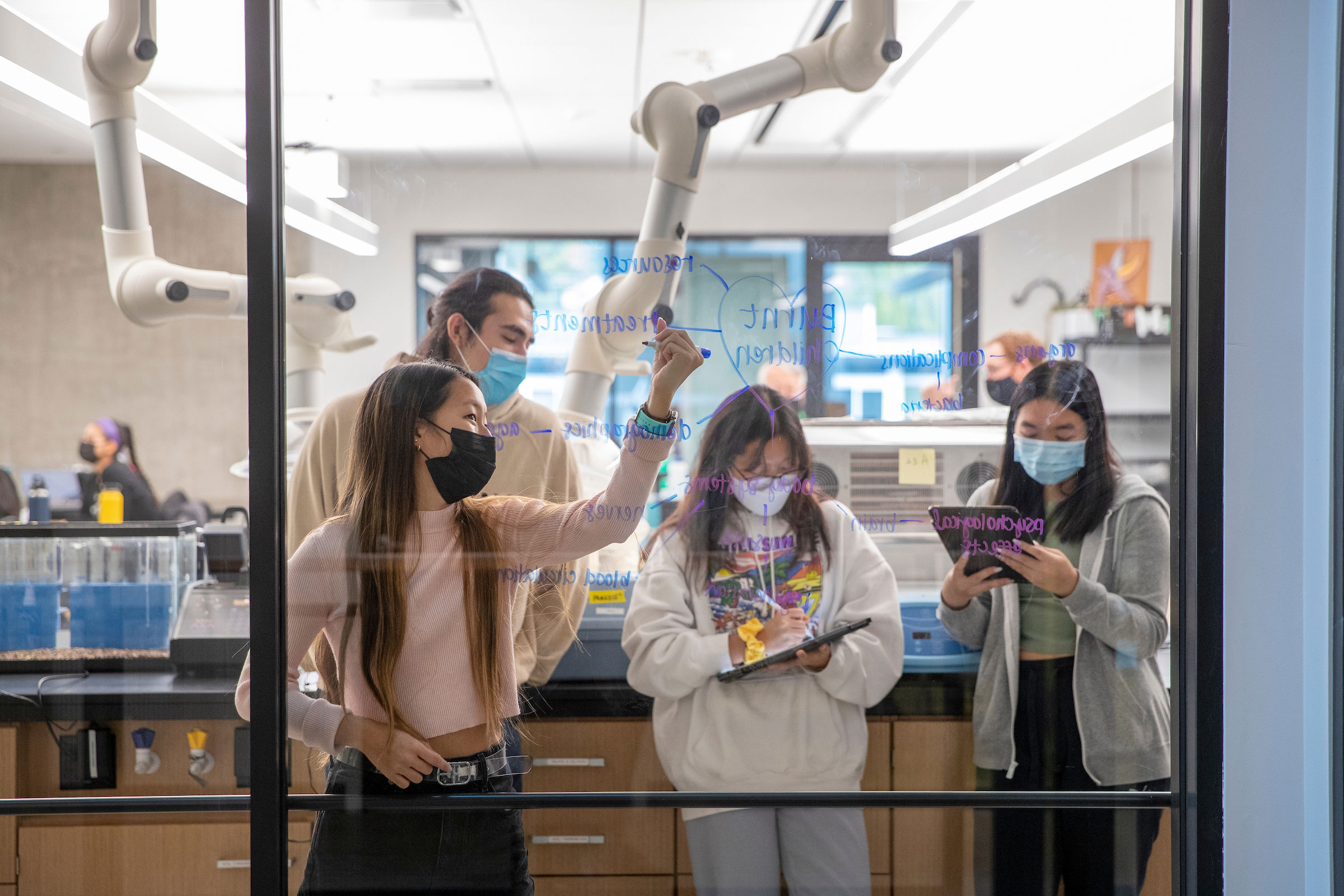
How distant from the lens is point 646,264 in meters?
1.58

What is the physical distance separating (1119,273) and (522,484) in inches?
44.5

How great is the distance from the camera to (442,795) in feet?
5.05

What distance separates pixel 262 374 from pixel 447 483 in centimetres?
36

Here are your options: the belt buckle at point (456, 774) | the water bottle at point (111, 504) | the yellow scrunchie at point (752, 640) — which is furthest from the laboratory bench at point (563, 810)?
the water bottle at point (111, 504)

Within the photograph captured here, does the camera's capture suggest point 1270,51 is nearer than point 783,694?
Yes

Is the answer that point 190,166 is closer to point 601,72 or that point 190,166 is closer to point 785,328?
point 601,72

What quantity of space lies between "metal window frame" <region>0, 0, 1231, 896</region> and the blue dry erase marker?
2.07ft

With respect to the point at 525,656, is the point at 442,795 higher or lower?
lower

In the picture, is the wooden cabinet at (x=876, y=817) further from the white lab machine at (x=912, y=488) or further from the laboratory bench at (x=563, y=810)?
the white lab machine at (x=912, y=488)

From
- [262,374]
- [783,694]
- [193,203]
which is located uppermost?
[193,203]

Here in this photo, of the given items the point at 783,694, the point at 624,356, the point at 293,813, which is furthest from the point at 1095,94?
the point at 293,813

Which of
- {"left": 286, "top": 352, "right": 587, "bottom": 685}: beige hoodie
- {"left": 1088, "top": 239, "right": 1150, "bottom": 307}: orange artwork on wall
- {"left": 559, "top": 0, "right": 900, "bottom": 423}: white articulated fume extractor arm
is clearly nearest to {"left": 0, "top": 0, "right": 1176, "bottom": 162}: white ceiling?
{"left": 559, "top": 0, "right": 900, "bottom": 423}: white articulated fume extractor arm

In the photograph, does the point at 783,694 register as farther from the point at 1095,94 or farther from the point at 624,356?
the point at 1095,94

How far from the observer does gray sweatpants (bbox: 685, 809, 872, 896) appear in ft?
5.27
